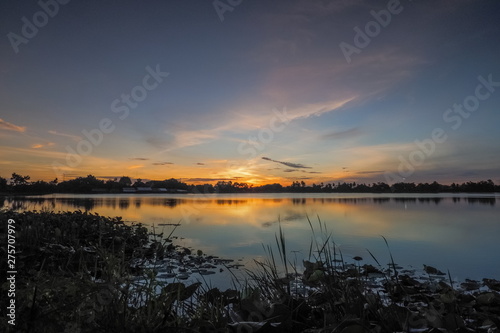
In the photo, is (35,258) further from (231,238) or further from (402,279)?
(402,279)

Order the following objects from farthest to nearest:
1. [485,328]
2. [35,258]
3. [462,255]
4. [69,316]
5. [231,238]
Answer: [231,238] < [462,255] < [35,258] < [69,316] < [485,328]

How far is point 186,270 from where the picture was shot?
6.53 m

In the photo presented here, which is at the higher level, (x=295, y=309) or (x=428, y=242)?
(x=295, y=309)

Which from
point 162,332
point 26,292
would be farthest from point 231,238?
point 162,332

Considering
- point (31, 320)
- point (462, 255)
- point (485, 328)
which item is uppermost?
point (31, 320)

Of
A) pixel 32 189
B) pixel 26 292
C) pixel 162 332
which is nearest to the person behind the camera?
pixel 162 332

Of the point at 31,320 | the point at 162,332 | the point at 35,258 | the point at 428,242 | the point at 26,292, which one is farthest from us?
→ the point at 428,242

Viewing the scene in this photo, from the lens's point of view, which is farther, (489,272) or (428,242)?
(428,242)

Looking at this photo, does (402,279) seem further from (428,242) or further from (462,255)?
(428,242)

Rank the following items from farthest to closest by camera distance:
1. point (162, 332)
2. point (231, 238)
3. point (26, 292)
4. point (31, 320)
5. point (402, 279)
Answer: point (231, 238) < point (402, 279) < point (26, 292) < point (162, 332) < point (31, 320)

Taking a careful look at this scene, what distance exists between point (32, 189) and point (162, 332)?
345ft

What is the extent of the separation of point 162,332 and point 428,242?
11707 millimetres

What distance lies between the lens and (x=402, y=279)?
16.8 ft

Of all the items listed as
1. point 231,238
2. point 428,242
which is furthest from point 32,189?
point 428,242
